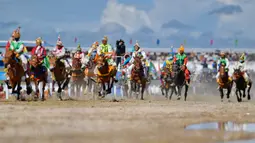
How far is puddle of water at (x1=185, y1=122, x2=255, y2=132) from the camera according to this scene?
16.4m

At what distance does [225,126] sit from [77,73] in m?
17.5

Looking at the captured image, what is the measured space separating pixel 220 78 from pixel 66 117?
14068 mm

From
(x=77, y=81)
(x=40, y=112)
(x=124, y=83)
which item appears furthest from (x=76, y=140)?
(x=124, y=83)

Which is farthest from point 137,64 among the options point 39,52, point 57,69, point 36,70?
point 36,70

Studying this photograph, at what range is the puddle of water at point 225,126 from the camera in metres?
16.4

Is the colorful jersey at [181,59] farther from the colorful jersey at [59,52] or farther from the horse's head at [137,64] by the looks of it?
the colorful jersey at [59,52]

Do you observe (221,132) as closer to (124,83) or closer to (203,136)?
(203,136)

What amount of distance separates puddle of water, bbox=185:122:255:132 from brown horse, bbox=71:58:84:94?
50.2 ft

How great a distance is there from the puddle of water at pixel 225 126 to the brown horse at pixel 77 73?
1531 centimetres

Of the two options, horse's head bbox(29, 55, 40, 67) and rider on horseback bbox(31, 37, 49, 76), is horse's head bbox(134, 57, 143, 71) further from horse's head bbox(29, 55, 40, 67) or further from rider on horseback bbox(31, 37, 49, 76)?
horse's head bbox(29, 55, 40, 67)

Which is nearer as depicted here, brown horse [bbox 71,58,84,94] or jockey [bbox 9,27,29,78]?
jockey [bbox 9,27,29,78]

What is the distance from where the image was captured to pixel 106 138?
44.3ft

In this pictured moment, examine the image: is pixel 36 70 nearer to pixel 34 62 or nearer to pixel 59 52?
pixel 34 62

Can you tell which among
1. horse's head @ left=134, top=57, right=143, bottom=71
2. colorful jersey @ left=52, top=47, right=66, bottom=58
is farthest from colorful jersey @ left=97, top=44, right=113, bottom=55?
horse's head @ left=134, top=57, right=143, bottom=71
